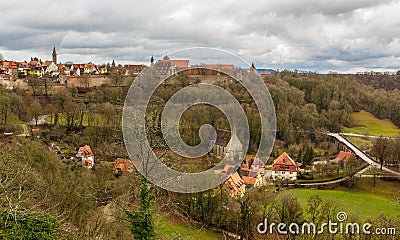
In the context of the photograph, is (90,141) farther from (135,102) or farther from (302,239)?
(135,102)

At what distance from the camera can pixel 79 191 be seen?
13375 mm

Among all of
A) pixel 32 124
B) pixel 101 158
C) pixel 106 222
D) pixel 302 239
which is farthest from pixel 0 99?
pixel 302 239

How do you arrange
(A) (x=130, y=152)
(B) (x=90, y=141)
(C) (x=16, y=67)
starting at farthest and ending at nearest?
(C) (x=16, y=67)
(B) (x=90, y=141)
(A) (x=130, y=152)

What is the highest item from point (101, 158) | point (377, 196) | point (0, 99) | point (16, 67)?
point (16, 67)

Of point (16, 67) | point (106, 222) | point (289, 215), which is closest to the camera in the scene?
point (106, 222)

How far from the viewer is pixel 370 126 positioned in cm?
4997

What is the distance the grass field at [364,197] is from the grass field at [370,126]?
20.1 m

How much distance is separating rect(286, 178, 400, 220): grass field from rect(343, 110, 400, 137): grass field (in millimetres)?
20105

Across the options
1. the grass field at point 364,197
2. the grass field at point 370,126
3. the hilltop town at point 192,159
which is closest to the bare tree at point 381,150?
the hilltop town at point 192,159

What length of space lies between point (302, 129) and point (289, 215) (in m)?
29.3

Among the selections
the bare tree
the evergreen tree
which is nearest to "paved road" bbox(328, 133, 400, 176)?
the bare tree

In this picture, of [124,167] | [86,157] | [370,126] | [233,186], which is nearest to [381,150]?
[233,186]

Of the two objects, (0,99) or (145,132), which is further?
(0,99)

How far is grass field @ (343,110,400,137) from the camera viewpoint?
46.6 meters
